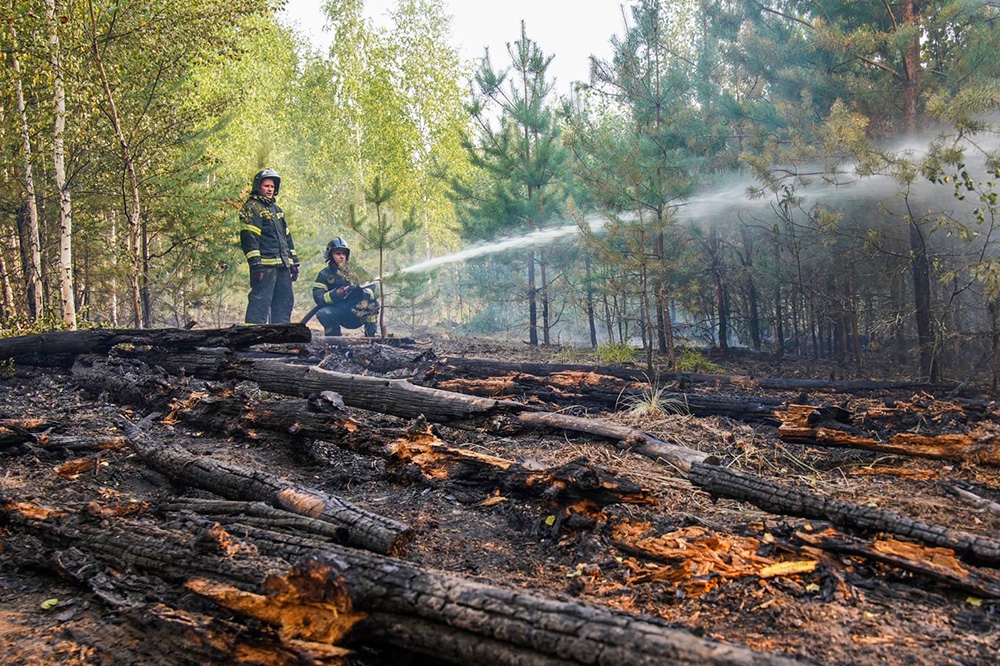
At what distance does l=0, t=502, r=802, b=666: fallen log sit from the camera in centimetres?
203

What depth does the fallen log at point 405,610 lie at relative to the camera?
2029 millimetres

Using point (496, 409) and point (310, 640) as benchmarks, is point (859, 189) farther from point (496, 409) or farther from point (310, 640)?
point (310, 640)

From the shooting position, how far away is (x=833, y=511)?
12.2 feet

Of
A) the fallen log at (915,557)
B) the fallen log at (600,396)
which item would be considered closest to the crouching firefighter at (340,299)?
the fallen log at (600,396)

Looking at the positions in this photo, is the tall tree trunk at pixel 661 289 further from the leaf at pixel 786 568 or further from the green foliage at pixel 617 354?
the leaf at pixel 786 568

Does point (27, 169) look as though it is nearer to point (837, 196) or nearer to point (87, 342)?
point (87, 342)

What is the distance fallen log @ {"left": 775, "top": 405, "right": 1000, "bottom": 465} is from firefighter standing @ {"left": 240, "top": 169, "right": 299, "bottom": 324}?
425 inches

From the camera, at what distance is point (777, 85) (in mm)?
12930

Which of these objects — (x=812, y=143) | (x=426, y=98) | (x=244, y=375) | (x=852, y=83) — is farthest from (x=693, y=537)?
(x=426, y=98)

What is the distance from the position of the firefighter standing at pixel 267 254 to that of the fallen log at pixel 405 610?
11.0 meters

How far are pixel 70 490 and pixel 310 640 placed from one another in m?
3.11

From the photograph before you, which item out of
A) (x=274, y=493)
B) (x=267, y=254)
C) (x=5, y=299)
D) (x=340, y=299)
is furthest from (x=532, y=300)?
(x=274, y=493)

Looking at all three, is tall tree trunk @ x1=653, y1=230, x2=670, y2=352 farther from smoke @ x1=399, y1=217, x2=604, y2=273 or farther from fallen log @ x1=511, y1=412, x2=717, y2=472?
fallen log @ x1=511, y1=412, x2=717, y2=472

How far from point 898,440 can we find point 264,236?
493 inches
